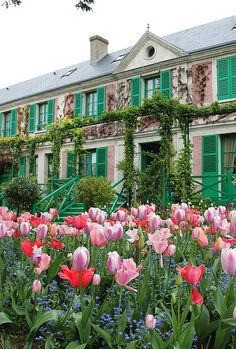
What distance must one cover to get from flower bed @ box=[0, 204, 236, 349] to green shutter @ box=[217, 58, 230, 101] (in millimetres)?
11349

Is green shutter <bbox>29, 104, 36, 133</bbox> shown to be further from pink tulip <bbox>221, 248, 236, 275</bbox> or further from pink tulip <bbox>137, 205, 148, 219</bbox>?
pink tulip <bbox>221, 248, 236, 275</bbox>

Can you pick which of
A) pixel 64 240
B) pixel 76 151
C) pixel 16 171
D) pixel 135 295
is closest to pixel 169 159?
pixel 76 151

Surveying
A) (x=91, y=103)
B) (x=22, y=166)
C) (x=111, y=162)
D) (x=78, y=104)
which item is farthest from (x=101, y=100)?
(x=22, y=166)

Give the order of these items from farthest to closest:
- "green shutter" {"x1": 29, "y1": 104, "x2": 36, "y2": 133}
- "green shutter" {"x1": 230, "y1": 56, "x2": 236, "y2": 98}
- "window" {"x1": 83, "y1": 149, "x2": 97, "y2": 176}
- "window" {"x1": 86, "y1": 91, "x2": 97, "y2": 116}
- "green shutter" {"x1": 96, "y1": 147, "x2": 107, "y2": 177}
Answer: "green shutter" {"x1": 29, "y1": 104, "x2": 36, "y2": 133}, "window" {"x1": 86, "y1": 91, "x2": 97, "y2": 116}, "window" {"x1": 83, "y1": 149, "x2": 97, "y2": 176}, "green shutter" {"x1": 96, "y1": 147, "x2": 107, "y2": 177}, "green shutter" {"x1": 230, "y1": 56, "x2": 236, "y2": 98}

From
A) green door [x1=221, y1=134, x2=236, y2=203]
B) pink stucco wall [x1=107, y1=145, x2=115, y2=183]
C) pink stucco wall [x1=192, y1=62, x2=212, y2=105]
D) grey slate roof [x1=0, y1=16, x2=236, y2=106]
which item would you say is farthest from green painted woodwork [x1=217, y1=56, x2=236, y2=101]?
pink stucco wall [x1=107, y1=145, x2=115, y2=183]

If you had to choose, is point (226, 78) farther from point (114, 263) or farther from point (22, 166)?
point (114, 263)

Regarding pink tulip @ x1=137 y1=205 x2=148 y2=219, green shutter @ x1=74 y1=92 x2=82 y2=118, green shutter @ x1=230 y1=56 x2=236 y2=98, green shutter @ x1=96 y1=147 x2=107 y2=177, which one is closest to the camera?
pink tulip @ x1=137 y1=205 x2=148 y2=219

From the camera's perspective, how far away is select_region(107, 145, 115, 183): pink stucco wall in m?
15.6

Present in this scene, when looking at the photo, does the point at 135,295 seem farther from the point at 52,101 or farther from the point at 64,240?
the point at 52,101

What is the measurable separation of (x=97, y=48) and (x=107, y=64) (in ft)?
7.95

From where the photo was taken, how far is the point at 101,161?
Result: 16.0 metres

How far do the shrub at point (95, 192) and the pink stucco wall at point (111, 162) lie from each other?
195 inches

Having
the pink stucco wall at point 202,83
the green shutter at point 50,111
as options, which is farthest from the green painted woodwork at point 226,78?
the green shutter at point 50,111

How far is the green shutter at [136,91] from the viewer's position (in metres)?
15.5
